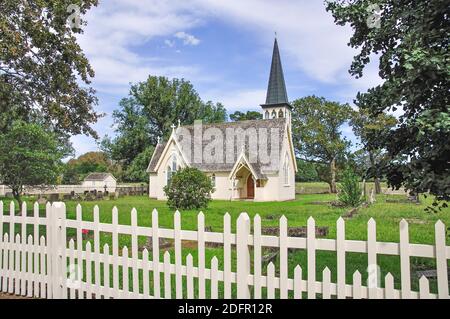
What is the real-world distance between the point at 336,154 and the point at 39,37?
44.3m

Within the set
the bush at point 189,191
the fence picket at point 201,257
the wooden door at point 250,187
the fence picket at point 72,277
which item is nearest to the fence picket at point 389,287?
the fence picket at point 201,257

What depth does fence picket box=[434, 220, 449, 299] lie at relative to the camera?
3.44 meters

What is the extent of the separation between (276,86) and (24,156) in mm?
33369

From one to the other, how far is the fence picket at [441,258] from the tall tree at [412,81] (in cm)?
82

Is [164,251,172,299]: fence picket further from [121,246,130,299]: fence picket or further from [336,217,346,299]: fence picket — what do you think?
[336,217,346,299]: fence picket

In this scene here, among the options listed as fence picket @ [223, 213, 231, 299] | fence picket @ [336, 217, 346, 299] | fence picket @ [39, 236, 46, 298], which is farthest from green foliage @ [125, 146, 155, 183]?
fence picket @ [336, 217, 346, 299]

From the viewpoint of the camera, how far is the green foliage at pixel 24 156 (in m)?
18.0

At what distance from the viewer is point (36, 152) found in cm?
1861

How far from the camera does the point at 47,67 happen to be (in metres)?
11.9

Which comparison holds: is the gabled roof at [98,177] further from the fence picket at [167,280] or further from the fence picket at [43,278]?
the fence picket at [167,280]

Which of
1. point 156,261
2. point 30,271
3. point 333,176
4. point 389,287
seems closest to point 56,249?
point 30,271

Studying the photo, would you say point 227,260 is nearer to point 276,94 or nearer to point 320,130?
point 276,94
